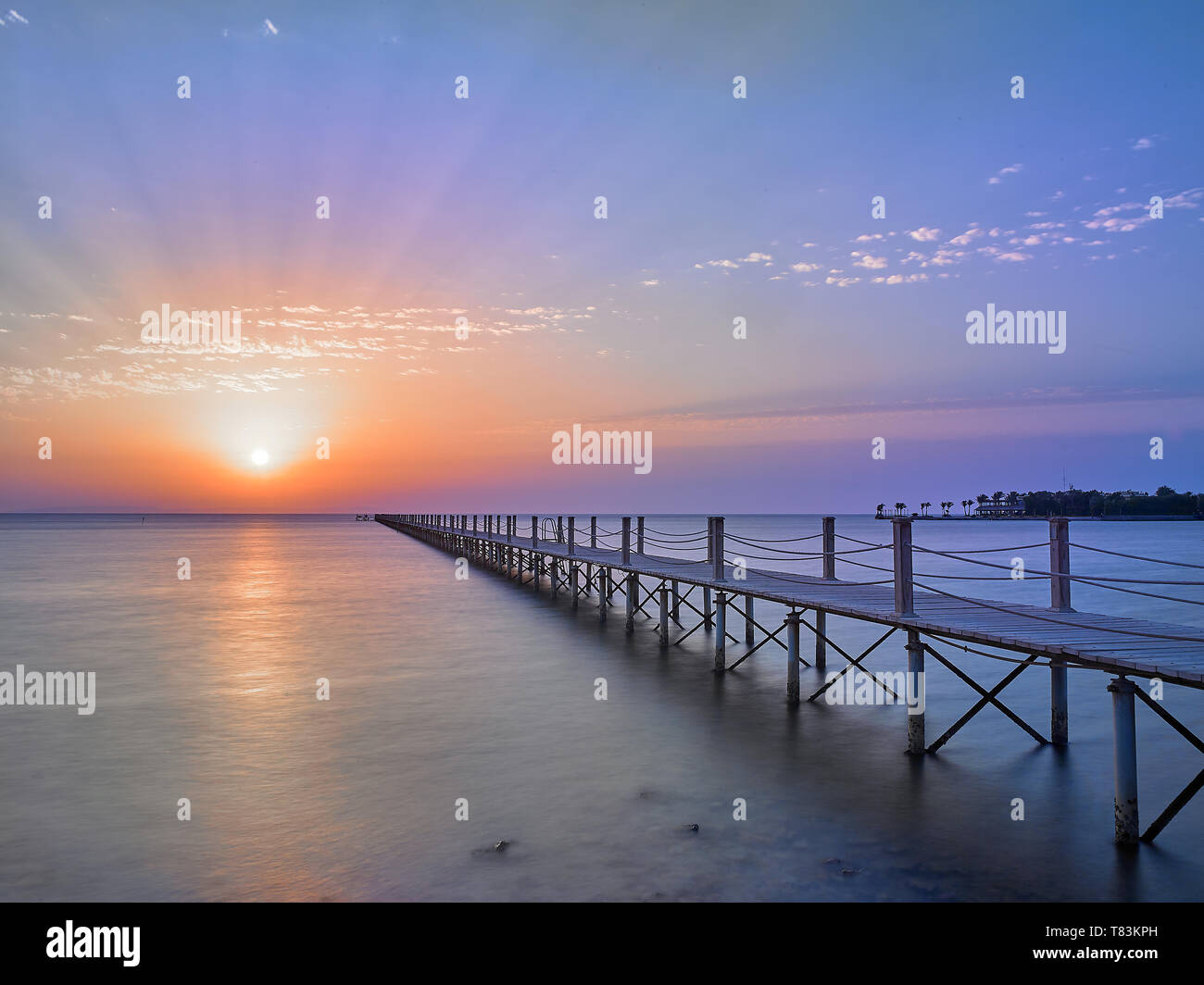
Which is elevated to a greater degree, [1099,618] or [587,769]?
[1099,618]

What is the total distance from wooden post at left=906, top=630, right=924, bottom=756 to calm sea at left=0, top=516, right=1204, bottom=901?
0.28 metres

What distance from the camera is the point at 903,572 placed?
1037 centimetres

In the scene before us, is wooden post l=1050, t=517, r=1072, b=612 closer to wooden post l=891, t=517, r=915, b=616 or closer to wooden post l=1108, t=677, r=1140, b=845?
wooden post l=891, t=517, r=915, b=616

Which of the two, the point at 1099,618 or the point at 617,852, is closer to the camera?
the point at 617,852

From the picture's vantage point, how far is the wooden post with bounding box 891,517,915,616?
1018 centimetres

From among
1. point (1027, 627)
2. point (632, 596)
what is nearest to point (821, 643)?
point (632, 596)

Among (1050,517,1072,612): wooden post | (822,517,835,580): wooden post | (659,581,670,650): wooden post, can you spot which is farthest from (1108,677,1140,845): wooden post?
(659,581,670,650): wooden post

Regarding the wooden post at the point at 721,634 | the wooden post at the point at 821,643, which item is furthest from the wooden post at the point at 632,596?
the wooden post at the point at 821,643

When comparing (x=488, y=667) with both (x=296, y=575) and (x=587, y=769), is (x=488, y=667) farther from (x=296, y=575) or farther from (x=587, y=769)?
(x=296, y=575)

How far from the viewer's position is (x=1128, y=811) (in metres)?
7.40

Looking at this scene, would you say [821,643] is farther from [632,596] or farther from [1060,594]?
[632,596]

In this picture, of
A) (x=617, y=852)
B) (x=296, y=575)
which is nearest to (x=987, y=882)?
(x=617, y=852)

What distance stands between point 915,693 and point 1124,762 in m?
2.98
